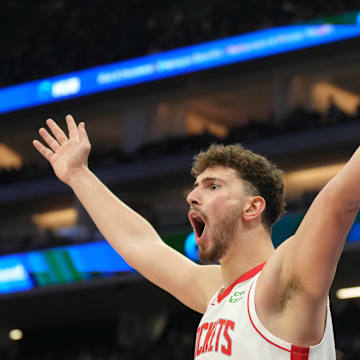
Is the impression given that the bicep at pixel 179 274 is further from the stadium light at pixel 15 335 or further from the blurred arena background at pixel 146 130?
the stadium light at pixel 15 335

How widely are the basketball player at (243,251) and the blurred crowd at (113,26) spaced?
60.9ft

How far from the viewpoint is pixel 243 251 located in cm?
331

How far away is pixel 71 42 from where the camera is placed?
87.1 ft

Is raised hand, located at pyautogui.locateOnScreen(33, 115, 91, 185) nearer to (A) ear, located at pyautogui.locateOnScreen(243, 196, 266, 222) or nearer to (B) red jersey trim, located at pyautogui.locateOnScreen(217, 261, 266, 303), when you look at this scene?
(A) ear, located at pyautogui.locateOnScreen(243, 196, 266, 222)

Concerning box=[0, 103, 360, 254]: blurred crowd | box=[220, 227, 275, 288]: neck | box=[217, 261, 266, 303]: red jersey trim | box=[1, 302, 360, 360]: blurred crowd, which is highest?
box=[0, 103, 360, 254]: blurred crowd

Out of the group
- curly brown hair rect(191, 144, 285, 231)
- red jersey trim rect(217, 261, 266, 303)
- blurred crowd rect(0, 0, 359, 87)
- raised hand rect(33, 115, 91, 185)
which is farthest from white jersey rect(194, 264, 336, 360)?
blurred crowd rect(0, 0, 359, 87)

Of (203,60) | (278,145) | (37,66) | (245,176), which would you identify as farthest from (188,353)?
(245,176)

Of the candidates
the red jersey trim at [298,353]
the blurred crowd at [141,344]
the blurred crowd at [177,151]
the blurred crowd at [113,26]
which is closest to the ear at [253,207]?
the red jersey trim at [298,353]

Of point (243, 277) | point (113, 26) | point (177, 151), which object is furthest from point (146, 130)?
point (243, 277)

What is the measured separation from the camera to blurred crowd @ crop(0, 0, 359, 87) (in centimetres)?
2280

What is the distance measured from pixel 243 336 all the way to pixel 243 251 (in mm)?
457

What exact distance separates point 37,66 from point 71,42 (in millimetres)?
1513

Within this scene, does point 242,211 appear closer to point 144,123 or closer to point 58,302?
point 58,302

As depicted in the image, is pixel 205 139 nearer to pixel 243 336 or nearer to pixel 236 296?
pixel 236 296
